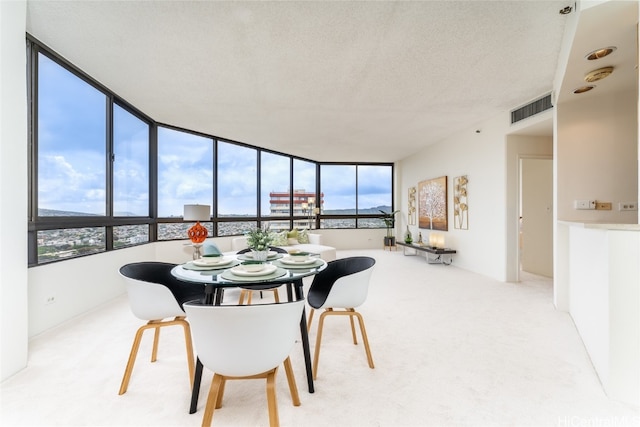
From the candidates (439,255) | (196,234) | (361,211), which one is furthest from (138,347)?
(361,211)

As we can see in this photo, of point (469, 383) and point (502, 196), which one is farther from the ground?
point (502, 196)

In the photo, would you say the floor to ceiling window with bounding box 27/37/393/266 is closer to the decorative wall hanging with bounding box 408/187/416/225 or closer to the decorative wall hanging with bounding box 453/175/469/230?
the decorative wall hanging with bounding box 408/187/416/225

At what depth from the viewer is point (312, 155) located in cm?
797

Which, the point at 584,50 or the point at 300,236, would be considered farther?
the point at 300,236

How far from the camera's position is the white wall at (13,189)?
6.54 ft

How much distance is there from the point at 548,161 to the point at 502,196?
1.26m

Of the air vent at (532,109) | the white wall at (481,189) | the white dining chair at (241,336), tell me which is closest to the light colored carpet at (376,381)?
the white dining chair at (241,336)

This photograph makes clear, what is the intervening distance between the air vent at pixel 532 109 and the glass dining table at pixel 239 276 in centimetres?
393

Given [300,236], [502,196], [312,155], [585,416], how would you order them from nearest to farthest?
[585,416], [502,196], [300,236], [312,155]

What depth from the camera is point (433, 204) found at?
22.4 ft

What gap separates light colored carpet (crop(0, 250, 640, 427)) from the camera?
1.61 meters

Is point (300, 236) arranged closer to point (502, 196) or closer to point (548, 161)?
point (502, 196)

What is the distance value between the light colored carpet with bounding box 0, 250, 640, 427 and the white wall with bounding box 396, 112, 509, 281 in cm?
195

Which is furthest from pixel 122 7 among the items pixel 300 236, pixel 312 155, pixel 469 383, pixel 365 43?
pixel 312 155
